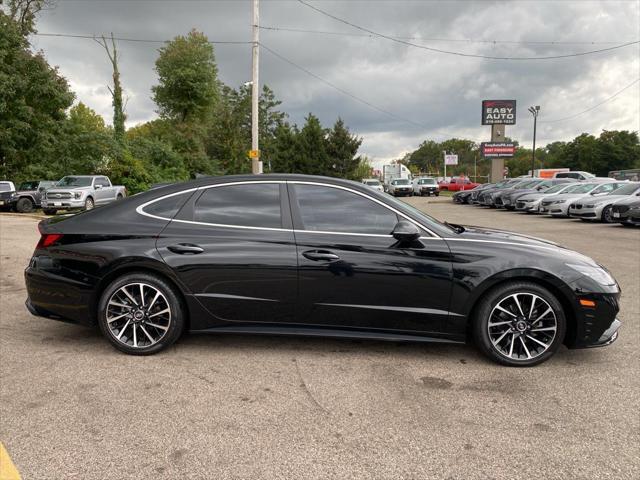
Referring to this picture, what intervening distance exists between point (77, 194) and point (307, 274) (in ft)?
63.4

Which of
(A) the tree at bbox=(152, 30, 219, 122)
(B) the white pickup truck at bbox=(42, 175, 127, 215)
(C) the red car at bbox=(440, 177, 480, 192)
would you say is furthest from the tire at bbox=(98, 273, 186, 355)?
(C) the red car at bbox=(440, 177, 480, 192)

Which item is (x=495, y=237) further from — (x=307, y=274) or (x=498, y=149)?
(x=498, y=149)

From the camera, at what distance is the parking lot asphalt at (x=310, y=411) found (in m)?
2.49

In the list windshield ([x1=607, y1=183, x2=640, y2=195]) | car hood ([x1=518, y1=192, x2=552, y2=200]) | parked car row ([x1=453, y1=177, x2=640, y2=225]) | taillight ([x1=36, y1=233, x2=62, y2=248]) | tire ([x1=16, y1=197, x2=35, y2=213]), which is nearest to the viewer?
taillight ([x1=36, y1=233, x2=62, y2=248])

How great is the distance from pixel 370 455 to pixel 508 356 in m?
1.77

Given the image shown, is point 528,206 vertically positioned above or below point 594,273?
above

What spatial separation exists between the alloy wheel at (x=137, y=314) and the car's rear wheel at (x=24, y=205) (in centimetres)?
2283

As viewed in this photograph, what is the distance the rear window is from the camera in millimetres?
4027

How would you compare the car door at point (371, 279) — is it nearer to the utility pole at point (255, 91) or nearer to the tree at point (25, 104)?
the utility pole at point (255, 91)

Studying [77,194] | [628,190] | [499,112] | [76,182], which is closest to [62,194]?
[77,194]

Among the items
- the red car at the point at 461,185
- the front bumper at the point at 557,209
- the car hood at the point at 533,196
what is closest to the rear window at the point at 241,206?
the front bumper at the point at 557,209

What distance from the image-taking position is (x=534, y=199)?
22.8m

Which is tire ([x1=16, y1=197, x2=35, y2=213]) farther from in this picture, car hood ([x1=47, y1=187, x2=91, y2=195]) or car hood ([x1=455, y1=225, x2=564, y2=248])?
car hood ([x1=455, y1=225, x2=564, y2=248])

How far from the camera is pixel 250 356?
13.2 ft
